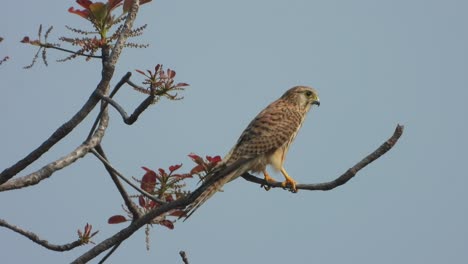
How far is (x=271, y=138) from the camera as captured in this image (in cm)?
647

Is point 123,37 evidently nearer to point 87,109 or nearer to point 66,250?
point 87,109

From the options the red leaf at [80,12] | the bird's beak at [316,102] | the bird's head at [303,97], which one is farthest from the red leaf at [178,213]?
the bird's beak at [316,102]

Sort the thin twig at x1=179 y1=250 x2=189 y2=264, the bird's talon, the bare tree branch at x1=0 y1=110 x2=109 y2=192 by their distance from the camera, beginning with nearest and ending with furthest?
1. the thin twig at x1=179 y1=250 x2=189 y2=264
2. the bare tree branch at x1=0 y1=110 x2=109 y2=192
3. the bird's talon

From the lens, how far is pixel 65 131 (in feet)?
10.6

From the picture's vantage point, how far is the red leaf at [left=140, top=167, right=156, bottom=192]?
3.62 metres

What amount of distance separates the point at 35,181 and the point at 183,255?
2.55 feet

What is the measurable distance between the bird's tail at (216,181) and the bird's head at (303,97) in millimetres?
1890

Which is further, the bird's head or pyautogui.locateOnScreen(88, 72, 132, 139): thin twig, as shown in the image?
the bird's head

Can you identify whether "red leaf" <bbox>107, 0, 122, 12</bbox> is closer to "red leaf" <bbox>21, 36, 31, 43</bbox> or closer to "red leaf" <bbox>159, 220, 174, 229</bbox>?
"red leaf" <bbox>21, 36, 31, 43</bbox>

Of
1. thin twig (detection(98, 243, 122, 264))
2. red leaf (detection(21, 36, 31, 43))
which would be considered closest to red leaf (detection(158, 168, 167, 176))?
thin twig (detection(98, 243, 122, 264))

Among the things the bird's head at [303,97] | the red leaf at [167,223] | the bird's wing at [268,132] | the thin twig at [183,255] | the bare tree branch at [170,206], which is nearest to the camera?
the thin twig at [183,255]

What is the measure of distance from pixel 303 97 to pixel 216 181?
3020mm

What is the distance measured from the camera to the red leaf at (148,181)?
362 cm

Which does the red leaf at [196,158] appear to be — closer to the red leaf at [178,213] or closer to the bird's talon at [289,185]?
the red leaf at [178,213]
